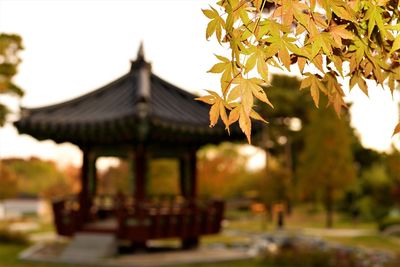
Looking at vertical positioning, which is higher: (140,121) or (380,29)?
(140,121)

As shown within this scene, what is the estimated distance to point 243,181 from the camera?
150ft

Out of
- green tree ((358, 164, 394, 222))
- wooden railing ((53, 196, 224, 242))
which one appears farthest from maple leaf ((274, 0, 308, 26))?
green tree ((358, 164, 394, 222))

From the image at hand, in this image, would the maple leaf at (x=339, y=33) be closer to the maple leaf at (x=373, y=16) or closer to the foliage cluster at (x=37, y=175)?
the maple leaf at (x=373, y=16)

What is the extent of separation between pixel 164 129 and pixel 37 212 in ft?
119

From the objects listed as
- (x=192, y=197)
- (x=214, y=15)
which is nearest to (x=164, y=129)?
(x=192, y=197)

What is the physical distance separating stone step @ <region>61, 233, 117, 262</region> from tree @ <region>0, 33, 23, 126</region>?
4.03 metres

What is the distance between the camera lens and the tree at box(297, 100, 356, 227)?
2933 centimetres

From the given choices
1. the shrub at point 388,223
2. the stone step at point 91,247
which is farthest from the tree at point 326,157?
the stone step at point 91,247

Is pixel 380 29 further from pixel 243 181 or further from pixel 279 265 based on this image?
pixel 243 181

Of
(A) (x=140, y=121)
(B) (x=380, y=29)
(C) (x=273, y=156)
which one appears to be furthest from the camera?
(C) (x=273, y=156)

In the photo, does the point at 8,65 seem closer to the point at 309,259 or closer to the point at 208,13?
the point at 309,259

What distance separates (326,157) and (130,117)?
18611mm

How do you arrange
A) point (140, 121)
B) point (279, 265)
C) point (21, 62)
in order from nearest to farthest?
point (140, 121) → point (279, 265) → point (21, 62)

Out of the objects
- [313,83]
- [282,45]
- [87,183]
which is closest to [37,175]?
[87,183]
